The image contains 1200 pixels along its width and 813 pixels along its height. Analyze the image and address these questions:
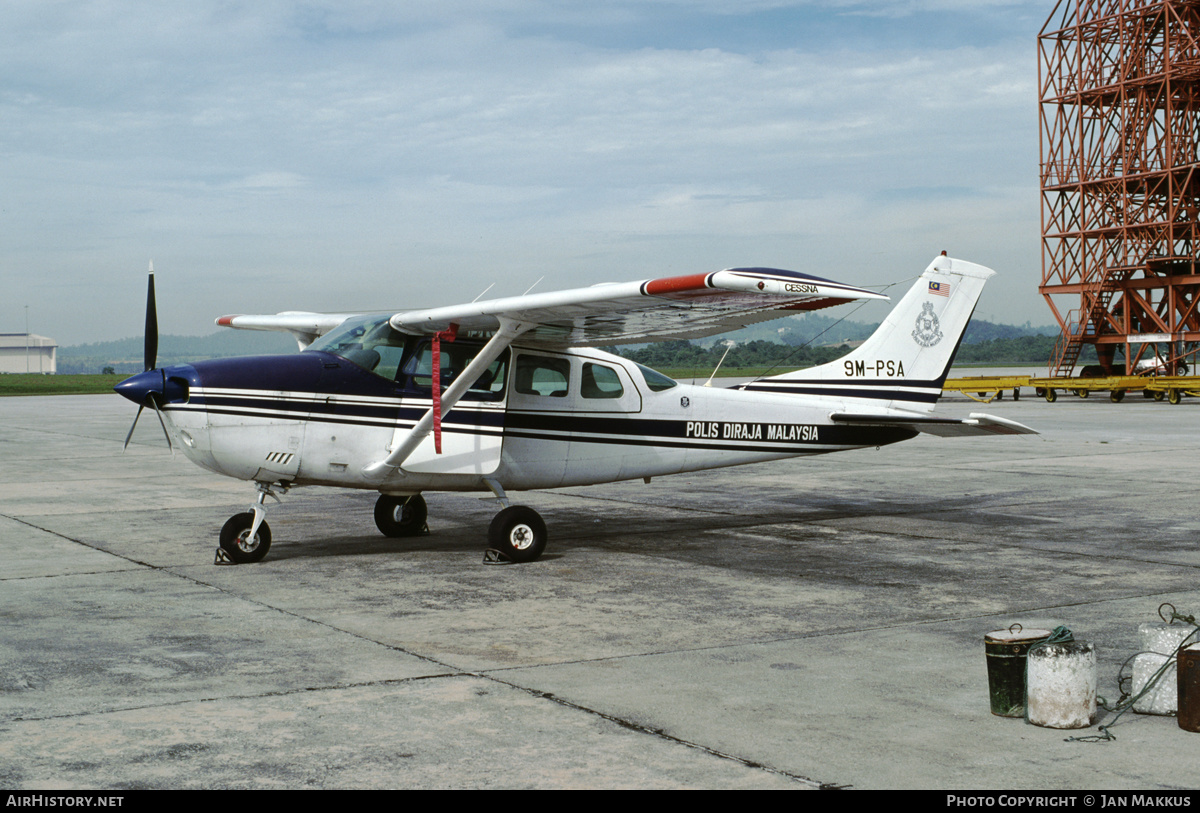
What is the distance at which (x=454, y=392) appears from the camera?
10.3 metres

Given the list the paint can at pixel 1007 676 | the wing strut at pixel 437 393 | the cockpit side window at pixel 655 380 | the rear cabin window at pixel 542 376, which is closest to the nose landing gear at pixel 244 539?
the wing strut at pixel 437 393

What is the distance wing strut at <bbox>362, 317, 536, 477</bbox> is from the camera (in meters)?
10.1

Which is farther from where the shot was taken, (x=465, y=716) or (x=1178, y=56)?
(x=1178, y=56)

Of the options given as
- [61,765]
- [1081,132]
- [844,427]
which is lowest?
[61,765]

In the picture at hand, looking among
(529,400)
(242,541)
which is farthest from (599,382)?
(242,541)

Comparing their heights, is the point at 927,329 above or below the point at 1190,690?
above

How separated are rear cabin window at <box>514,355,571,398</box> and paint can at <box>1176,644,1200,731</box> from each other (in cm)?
695

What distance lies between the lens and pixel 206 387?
382 inches

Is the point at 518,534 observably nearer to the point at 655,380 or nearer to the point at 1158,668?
the point at 655,380

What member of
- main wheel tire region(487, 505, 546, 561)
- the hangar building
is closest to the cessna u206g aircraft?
main wheel tire region(487, 505, 546, 561)

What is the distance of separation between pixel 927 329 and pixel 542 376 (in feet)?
15.6
